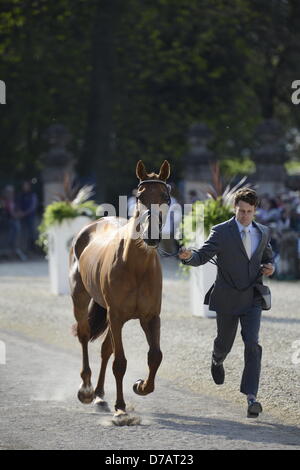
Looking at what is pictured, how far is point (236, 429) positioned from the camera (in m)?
8.23

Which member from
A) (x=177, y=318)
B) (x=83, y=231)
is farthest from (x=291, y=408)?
(x=177, y=318)

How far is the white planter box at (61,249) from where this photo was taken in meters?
19.7

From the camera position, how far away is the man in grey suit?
8.81 m

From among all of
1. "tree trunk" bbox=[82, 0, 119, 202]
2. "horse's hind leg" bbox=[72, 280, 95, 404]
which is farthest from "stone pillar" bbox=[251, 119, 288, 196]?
"horse's hind leg" bbox=[72, 280, 95, 404]

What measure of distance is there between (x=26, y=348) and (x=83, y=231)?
2967 millimetres

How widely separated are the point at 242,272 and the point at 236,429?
4.70 feet

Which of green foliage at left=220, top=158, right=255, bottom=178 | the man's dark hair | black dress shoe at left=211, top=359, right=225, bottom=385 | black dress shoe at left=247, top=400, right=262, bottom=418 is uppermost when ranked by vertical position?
green foliage at left=220, top=158, right=255, bottom=178

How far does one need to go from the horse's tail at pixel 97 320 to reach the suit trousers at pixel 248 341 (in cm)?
140

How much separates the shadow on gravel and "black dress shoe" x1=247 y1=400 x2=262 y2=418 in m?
0.07

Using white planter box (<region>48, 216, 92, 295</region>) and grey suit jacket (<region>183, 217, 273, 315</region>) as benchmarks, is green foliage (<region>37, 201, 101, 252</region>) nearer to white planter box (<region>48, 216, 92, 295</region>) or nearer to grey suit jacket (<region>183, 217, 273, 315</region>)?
white planter box (<region>48, 216, 92, 295</region>)

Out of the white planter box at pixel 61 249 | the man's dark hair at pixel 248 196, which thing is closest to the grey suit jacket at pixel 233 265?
the man's dark hair at pixel 248 196

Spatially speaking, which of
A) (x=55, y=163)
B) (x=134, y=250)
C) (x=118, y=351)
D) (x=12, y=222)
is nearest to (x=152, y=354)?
(x=118, y=351)

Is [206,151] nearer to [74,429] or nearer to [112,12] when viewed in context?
[112,12]

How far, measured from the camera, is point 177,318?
1576 cm
